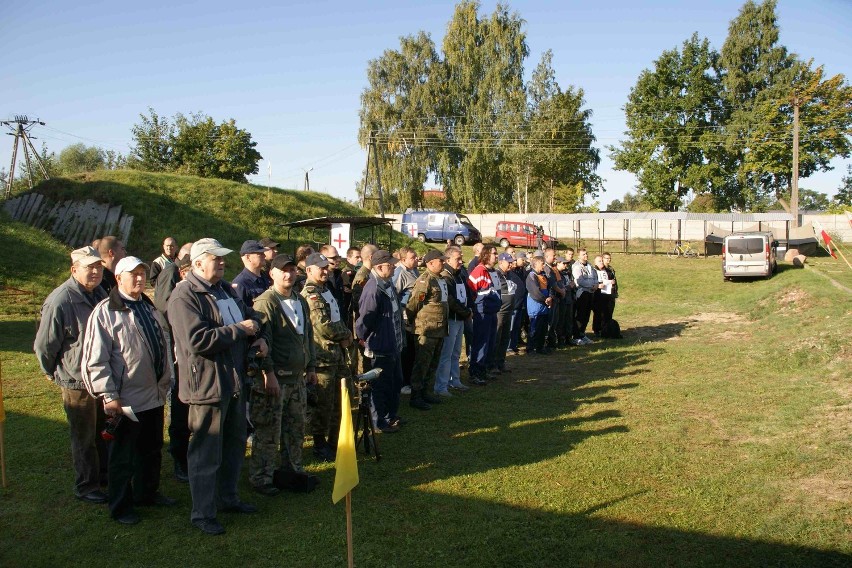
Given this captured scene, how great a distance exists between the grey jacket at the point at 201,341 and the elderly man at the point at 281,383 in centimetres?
65

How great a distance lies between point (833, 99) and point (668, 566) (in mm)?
56256

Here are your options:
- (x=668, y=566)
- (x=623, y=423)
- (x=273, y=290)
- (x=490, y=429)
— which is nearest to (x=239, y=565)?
(x=273, y=290)

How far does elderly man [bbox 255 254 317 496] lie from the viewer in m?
5.73

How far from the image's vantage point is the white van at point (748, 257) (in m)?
26.6

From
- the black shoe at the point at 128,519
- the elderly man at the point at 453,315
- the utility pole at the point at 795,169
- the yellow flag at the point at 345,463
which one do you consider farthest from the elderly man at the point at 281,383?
the utility pole at the point at 795,169

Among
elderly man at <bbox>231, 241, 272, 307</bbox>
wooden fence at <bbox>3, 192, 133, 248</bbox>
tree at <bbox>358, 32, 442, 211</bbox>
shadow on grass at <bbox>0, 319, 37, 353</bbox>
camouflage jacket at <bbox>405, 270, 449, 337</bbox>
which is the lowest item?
shadow on grass at <bbox>0, 319, 37, 353</bbox>

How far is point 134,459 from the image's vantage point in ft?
17.3

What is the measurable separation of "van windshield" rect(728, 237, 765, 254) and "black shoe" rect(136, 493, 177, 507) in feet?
85.0

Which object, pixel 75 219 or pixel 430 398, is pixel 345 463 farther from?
pixel 75 219

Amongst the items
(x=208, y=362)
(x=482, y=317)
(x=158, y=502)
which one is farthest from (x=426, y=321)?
(x=208, y=362)

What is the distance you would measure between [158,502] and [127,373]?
4.01 ft

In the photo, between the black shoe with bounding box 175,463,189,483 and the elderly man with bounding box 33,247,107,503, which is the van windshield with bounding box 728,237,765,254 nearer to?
the black shoe with bounding box 175,463,189,483

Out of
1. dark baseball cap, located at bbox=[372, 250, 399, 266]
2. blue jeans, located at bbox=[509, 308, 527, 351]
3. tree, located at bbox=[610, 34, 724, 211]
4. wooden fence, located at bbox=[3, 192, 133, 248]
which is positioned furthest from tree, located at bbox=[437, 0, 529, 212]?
dark baseball cap, located at bbox=[372, 250, 399, 266]

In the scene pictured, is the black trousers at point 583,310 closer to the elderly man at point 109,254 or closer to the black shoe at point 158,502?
the elderly man at point 109,254
